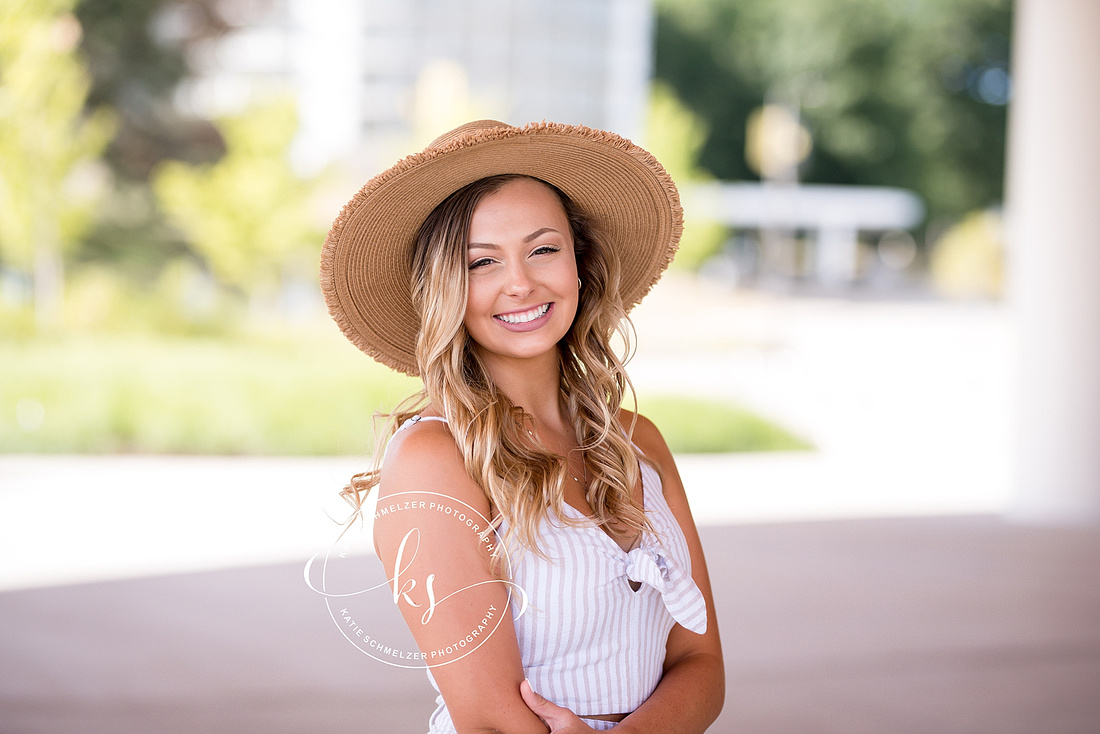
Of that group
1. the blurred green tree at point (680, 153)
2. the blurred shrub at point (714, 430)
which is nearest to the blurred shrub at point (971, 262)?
the blurred green tree at point (680, 153)

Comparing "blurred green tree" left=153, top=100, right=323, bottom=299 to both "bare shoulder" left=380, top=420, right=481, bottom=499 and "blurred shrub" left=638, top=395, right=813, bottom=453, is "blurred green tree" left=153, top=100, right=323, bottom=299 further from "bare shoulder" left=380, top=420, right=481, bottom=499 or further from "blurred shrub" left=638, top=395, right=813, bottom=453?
"bare shoulder" left=380, top=420, right=481, bottom=499

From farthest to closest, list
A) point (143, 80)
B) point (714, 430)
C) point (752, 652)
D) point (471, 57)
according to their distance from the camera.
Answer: point (143, 80), point (471, 57), point (714, 430), point (752, 652)

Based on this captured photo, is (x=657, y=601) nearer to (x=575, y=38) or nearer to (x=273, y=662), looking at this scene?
(x=273, y=662)

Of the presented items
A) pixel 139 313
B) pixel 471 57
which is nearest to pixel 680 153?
pixel 471 57

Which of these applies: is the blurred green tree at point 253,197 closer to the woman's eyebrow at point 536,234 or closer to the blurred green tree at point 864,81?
the woman's eyebrow at point 536,234

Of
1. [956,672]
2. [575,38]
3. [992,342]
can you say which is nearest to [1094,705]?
[956,672]

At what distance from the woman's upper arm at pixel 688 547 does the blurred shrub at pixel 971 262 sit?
31.7 m

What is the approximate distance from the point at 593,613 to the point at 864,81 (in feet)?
118

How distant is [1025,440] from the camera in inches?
265

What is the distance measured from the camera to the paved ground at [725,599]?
3773mm

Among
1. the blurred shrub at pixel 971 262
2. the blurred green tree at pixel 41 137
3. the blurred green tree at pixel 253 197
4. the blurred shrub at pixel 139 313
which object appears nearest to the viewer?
the blurred green tree at pixel 41 137

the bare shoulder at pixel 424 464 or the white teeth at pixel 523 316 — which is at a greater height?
the white teeth at pixel 523 316

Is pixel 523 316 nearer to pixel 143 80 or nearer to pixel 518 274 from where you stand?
pixel 518 274

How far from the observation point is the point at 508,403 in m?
1.88
